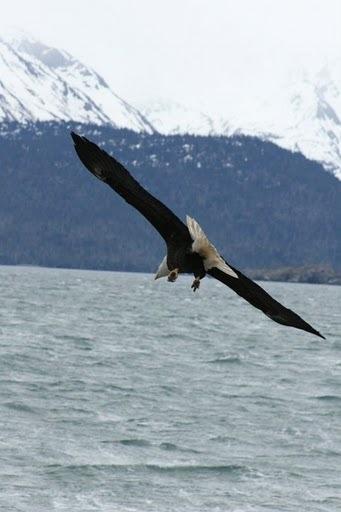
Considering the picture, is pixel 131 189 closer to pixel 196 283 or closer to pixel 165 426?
pixel 196 283

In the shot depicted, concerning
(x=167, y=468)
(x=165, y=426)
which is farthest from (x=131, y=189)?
(x=165, y=426)

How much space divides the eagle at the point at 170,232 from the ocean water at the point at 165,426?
2187 cm

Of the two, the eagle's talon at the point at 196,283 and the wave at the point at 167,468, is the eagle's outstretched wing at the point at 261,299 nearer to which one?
the eagle's talon at the point at 196,283

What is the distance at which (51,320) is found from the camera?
103625 millimetres

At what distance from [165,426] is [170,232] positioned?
34.3 m

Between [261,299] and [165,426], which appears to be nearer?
[261,299]

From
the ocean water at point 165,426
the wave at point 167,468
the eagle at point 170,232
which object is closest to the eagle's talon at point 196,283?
the eagle at point 170,232

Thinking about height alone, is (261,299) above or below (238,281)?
below

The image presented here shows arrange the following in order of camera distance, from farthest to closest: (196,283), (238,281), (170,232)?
(238,281), (170,232), (196,283)

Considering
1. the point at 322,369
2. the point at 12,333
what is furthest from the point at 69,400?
the point at 12,333

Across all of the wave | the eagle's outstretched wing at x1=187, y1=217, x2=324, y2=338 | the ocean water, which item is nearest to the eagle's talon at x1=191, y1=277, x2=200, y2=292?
the eagle's outstretched wing at x1=187, y1=217, x2=324, y2=338

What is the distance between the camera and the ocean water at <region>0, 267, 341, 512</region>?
3462cm

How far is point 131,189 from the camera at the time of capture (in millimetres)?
10922

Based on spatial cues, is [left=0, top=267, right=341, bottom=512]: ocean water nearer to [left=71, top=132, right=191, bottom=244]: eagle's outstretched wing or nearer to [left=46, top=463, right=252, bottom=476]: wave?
[left=46, top=463, right=252, bottom=476]: wave
